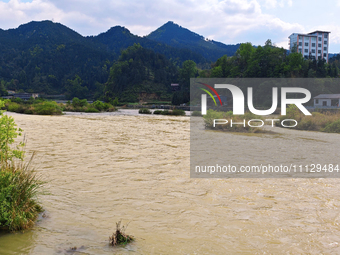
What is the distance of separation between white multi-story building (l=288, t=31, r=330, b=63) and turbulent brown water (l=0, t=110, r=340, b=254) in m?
107

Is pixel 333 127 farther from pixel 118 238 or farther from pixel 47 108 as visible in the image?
pixel 47 108

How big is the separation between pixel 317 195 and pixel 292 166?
10.6 feet

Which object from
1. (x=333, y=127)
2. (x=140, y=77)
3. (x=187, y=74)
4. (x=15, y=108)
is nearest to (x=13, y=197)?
(x=333, y=127)

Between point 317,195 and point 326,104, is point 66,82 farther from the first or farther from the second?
point 317,195

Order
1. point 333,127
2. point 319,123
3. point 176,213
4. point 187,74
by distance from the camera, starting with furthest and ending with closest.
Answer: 1. point 187,74
2. point 319,123
3. point 333,127
4. point 176,213

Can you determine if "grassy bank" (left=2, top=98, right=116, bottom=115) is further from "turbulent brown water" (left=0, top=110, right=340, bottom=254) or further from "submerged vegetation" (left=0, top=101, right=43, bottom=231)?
"submerged vegetation" (left=0, top=101, right=43, bottom=231)

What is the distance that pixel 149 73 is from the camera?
421ft

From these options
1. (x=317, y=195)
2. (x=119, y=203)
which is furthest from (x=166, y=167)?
(x=317, y=195)

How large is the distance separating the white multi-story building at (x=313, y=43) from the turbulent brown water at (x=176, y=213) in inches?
4214

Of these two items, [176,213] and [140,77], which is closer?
[176,213]

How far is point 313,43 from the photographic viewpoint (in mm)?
105688

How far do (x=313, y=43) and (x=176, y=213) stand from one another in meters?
116

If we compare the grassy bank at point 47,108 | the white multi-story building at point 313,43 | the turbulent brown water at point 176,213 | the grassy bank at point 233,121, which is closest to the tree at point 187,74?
the white multi-story building at point 313,43

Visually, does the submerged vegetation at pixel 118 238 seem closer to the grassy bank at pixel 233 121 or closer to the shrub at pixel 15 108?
the grassy bank at pixel 233 121
